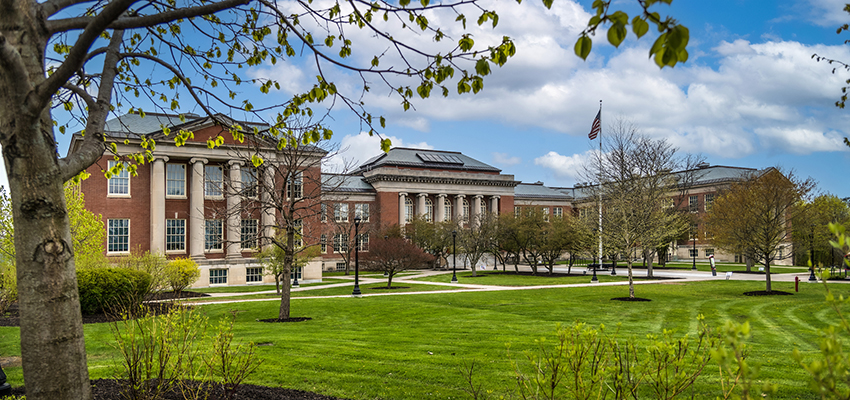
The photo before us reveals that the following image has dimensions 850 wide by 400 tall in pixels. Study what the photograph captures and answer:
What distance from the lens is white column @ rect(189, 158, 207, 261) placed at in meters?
36.9

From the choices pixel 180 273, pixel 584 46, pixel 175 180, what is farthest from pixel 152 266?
pixel 584 46

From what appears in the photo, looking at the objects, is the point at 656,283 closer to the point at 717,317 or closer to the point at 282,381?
the point at 717,317

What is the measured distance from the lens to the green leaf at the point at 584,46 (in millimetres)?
2748

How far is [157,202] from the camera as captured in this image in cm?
3575

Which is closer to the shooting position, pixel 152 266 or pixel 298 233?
pixel 298 233

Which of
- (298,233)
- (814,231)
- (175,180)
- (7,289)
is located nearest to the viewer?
(7,289)

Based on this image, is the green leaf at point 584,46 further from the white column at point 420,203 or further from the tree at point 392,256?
the white column at point 420,203

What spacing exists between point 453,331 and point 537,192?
70737 mm

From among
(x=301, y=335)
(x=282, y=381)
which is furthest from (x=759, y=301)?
(x=282, y=381)

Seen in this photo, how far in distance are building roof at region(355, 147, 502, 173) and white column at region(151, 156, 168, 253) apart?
30062mm

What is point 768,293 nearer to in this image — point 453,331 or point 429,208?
point 453,331

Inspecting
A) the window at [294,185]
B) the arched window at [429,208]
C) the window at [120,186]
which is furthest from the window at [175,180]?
the arched window at [429,208]

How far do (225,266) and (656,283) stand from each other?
28169mm

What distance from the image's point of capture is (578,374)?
414cm
